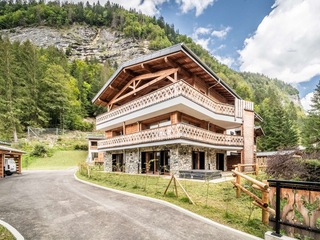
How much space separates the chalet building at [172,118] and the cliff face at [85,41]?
9175cm

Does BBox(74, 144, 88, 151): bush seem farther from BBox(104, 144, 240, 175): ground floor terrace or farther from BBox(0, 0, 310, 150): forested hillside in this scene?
BBox(104, 144, 240, 175): ground floor terrace

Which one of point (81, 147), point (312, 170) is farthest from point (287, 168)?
point (81, 147)

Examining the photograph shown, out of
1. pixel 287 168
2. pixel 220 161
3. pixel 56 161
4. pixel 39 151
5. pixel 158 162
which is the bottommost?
pixel 56 161

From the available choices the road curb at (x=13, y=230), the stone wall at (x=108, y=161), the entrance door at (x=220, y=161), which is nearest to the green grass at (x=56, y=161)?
the stone wall at (x=108, y=161)

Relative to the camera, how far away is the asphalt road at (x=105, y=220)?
16.7 ft

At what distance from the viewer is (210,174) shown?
44.4 ft

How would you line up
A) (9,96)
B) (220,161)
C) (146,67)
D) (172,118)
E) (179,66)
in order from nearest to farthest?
(172,118) → (179,66) → (146,67) → (220,161) → (9,96)

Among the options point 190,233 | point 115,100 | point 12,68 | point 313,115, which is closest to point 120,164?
point 115,100

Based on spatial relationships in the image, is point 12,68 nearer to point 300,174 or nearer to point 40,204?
point 40,204

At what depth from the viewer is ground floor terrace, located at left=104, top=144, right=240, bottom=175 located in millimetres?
16031

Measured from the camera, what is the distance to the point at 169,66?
17.7 meters

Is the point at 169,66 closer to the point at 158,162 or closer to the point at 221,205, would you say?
the point at 158,162

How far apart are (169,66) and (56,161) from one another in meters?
25.1

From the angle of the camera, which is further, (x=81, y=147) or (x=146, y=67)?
(x=81, y=147)
